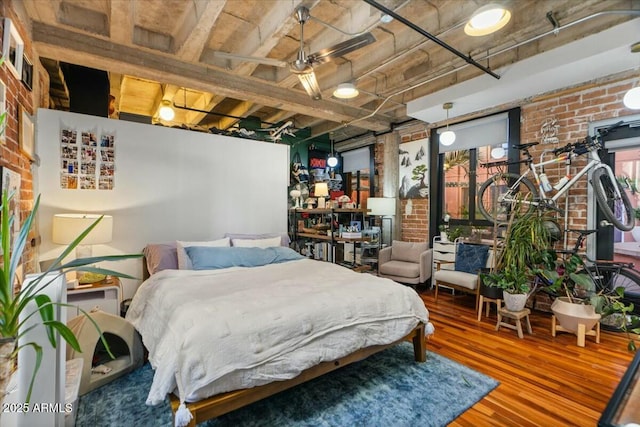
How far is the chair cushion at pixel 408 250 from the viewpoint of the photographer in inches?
182

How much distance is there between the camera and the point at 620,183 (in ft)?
10.4

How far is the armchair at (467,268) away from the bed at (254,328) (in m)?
1.54

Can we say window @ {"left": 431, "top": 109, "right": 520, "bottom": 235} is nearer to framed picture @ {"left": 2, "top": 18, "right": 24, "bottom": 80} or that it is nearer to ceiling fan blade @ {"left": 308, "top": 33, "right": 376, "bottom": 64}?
ceiling fan blade @ {"left": 308, "top": 33, "right": 376, "bottom": 64}

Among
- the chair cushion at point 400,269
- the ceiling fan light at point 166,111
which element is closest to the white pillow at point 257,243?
the chair cushion at point 400,269

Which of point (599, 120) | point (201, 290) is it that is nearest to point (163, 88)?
point (201, 290)

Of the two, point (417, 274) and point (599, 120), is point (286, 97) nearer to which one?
point (417, 274)

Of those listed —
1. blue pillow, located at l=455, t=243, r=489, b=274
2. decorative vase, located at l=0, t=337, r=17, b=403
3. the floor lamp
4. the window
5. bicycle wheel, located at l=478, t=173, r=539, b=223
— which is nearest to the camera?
decorative vase, located at l=0, t=337, r=17, b=403

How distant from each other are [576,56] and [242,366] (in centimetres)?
364

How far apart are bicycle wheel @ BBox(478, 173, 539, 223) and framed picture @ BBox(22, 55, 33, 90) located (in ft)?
15.5

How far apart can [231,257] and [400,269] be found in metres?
2.45

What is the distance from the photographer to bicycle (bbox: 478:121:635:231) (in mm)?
2988

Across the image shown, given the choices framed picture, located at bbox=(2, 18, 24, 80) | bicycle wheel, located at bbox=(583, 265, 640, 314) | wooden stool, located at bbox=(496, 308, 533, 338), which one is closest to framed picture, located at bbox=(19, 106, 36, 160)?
framed picture, located at bbox=(2, 18, 24, 80)

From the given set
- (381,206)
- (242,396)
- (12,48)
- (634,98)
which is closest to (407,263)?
(381,206)

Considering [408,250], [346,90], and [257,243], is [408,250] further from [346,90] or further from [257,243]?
[346,90]
